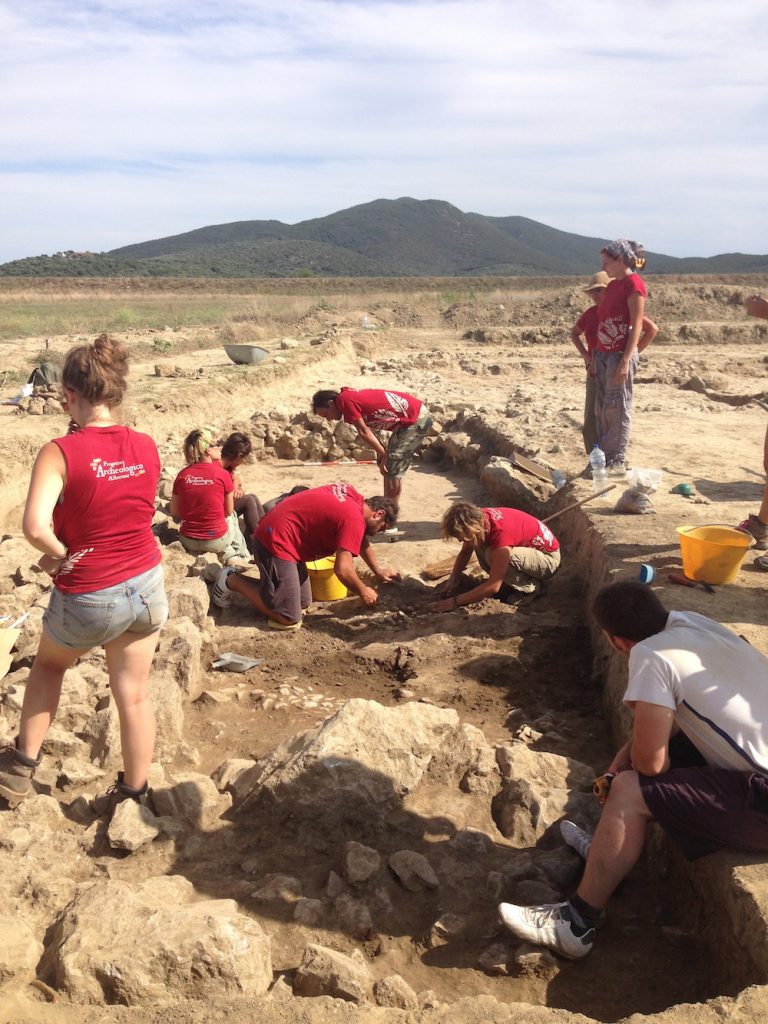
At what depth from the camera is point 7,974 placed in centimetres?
246

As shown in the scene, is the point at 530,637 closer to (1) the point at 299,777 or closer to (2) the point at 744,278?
(1) the point at 299,777

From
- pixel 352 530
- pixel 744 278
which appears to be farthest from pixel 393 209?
pixel 352 530

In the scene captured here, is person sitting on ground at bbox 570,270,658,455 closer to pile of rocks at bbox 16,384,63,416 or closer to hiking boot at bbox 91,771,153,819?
hiking boot at bbox 91,771,153,819

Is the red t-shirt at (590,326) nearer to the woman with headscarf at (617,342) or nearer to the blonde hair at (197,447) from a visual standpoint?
the woman with headscarf at (617,342)

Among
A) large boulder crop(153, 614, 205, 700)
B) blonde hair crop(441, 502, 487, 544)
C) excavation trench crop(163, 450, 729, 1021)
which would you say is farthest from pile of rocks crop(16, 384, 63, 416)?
blonde hair crop(441, 502, 487, 544)

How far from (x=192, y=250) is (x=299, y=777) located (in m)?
126

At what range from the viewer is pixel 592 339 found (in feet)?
24.7

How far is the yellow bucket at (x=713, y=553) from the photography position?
484 cm

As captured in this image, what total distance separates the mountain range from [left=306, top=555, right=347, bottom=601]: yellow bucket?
70.8 meters

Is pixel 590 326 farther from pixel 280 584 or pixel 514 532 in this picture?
pixel 280 584

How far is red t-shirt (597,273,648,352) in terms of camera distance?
697 centimetres

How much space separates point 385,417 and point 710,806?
5434 mm

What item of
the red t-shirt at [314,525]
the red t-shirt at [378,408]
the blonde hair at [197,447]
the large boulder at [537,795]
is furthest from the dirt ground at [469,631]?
the blonde hair at [197,447]

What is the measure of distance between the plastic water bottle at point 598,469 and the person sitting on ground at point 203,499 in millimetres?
3174
